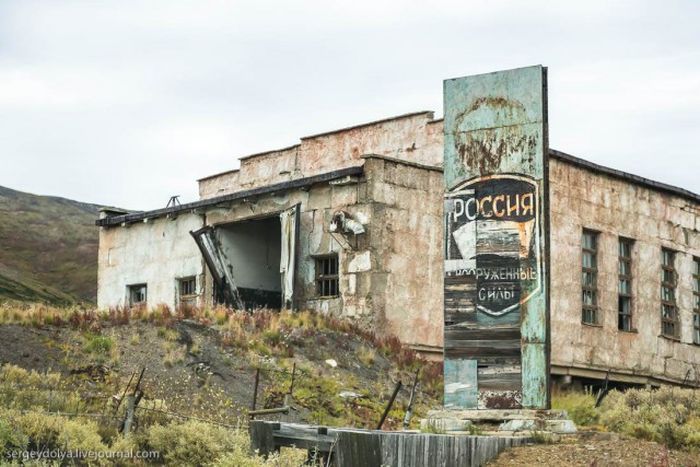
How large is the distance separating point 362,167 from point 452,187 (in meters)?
9.59

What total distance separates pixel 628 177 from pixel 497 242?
1365cm

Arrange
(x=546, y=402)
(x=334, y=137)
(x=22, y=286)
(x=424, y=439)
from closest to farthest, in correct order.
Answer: (x=424, y=439) → (x=546, y=402) → (x=334, y=137) → (x=22, y=286)

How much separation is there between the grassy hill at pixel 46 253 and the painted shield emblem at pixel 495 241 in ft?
170

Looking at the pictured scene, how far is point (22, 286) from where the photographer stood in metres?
69.1

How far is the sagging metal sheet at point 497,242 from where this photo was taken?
15.0 m

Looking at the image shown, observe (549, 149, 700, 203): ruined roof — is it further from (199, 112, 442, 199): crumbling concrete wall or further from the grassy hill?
the grassy hill

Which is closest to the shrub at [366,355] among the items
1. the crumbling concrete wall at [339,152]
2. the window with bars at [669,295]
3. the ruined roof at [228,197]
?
the ruined roof at [228,197]

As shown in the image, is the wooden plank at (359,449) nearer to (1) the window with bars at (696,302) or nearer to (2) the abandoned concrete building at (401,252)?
(2) the abandoned concrete building at (401,252)

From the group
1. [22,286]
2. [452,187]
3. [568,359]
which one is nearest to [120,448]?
[452,187]

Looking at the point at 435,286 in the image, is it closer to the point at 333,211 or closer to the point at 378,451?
the point at 333,211

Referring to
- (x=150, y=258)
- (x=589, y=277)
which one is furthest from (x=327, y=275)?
(x=150, y=258)

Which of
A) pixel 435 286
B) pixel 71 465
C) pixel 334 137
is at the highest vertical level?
pixel 334 137

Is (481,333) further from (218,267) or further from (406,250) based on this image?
(218,267)

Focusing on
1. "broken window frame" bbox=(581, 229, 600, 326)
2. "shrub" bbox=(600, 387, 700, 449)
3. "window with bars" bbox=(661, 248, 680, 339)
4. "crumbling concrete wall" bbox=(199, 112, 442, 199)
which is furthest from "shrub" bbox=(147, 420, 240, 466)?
"window with bars" bbox=(661, 248, 680, 339)
